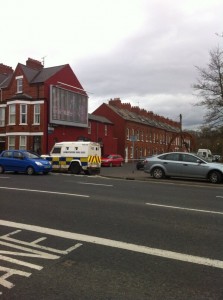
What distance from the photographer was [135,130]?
197ft

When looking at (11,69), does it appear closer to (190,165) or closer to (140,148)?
(140,148)

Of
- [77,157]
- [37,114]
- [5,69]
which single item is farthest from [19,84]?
[77,157]

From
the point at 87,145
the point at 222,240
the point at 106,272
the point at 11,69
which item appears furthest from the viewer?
the point at 11,69

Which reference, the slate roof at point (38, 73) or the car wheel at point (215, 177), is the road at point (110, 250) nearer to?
the car wheel at point (215, 177)

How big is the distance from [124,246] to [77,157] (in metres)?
18.1

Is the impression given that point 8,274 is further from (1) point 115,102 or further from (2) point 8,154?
(1) point 115,102

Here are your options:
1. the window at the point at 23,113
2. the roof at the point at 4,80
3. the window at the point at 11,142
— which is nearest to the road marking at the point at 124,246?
the window at the point at 23,113

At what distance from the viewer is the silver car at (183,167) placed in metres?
17.5

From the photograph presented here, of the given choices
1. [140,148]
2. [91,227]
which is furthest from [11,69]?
[91,227]

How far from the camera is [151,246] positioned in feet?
18.8

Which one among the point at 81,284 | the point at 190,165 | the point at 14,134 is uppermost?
the point at 14,134

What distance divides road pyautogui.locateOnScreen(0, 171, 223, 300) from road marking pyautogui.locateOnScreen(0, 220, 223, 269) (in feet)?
0.05

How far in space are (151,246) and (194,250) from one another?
67cm

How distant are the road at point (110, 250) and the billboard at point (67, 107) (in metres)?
27.3
